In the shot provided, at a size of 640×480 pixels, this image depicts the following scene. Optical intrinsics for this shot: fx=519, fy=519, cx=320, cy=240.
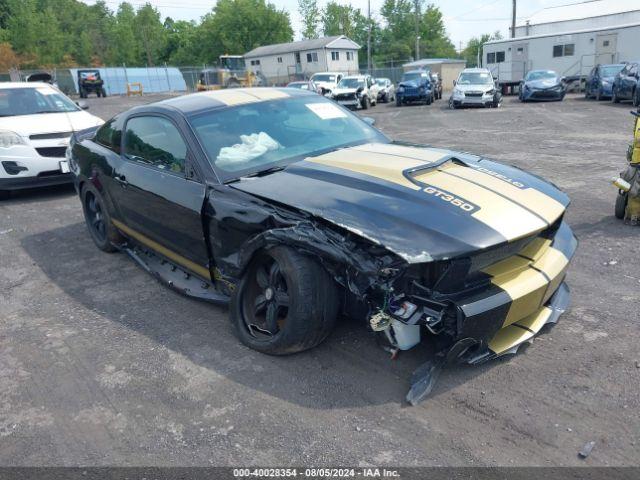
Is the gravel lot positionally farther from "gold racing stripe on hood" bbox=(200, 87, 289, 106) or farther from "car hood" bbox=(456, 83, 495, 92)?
"car hood" bbox=(456, 83, 495, 92)

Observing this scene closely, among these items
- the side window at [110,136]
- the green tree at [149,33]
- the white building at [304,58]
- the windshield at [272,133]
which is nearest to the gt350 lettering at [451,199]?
the windshield at [272,133]

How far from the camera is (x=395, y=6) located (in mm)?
81375

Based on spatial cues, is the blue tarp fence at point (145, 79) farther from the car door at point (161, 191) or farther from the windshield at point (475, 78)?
the car door at point (161, 191)

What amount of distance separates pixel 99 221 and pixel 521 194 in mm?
4284

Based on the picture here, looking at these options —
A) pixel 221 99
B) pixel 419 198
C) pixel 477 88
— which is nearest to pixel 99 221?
pixel 221 99

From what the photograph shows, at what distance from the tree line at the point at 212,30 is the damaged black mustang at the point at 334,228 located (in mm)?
68065

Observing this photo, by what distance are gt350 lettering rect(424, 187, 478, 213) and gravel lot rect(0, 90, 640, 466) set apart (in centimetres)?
92

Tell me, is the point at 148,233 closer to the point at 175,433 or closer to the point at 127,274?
the point at 127,274

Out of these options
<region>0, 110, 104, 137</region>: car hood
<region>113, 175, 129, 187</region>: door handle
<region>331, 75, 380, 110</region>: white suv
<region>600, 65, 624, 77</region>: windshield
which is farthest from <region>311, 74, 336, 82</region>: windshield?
<region>113, 175, 129, 187</region>: door handle

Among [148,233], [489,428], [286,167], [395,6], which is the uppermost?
[395,6]

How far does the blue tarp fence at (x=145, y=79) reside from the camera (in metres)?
48.0

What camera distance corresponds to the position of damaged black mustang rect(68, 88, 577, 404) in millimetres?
2658

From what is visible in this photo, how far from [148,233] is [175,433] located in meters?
2.10

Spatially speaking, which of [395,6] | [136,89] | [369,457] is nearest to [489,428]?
[369,457]
